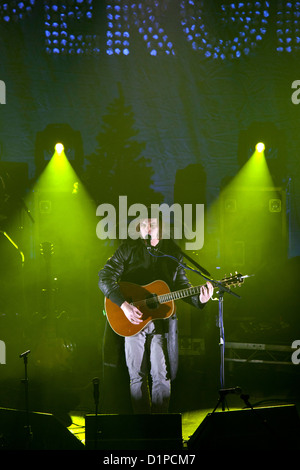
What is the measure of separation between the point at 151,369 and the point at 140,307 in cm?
56

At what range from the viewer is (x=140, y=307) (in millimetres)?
3852

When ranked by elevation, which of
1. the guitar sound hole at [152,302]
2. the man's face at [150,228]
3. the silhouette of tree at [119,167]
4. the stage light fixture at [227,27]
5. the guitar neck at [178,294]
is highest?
the stage light fixture at [227,27]

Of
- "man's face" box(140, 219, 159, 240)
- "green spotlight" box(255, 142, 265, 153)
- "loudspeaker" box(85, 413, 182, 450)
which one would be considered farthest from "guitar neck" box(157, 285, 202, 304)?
"green spotlight" box(255, 142, 265, 153)

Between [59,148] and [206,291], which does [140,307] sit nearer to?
[206,291]

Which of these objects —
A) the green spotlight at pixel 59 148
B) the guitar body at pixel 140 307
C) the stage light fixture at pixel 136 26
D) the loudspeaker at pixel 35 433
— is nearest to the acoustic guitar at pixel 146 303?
the guitar body at pixel 140 307

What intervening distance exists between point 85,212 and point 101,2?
3404 millimetres

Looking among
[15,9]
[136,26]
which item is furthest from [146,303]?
[15,9]

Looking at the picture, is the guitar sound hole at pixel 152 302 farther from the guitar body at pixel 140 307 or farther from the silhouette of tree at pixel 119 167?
the silhouette of tree at pixel 119 167

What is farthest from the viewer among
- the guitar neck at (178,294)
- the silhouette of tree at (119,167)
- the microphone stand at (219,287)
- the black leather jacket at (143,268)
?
the silhouette of tree at (119,167)

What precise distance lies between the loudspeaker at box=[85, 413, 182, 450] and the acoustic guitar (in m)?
1.06

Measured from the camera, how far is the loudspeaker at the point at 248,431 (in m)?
2.54

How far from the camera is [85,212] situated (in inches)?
289

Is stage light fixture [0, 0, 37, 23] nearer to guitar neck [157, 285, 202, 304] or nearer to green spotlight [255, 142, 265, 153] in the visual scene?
green spotlight [255, 142, 265, 153]
